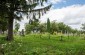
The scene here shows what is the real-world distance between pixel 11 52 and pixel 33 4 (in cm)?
1201

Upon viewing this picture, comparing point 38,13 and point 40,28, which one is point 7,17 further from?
point 40,28

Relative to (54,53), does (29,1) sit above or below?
above

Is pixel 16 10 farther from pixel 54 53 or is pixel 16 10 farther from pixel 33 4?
pixel 54 53

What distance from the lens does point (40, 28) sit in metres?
96.3

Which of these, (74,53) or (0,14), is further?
(0,14)

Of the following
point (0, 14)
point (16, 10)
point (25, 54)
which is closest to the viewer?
point (25, 54)

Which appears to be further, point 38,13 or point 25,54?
point 38,13

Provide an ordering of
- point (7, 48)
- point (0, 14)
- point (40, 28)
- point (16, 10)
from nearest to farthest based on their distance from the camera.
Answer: point (7, 48) < point (0, 14) < point (16, 10) < point (40, 28)

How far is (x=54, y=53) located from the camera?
66.4 feet

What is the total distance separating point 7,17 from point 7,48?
1005 cm

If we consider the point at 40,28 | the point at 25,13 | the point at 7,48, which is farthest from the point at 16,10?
the point at 40,28

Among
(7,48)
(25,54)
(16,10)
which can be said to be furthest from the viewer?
(16,10)

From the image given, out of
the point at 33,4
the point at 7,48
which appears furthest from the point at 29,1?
the point at 7,48

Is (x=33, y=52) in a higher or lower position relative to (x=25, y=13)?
lower
